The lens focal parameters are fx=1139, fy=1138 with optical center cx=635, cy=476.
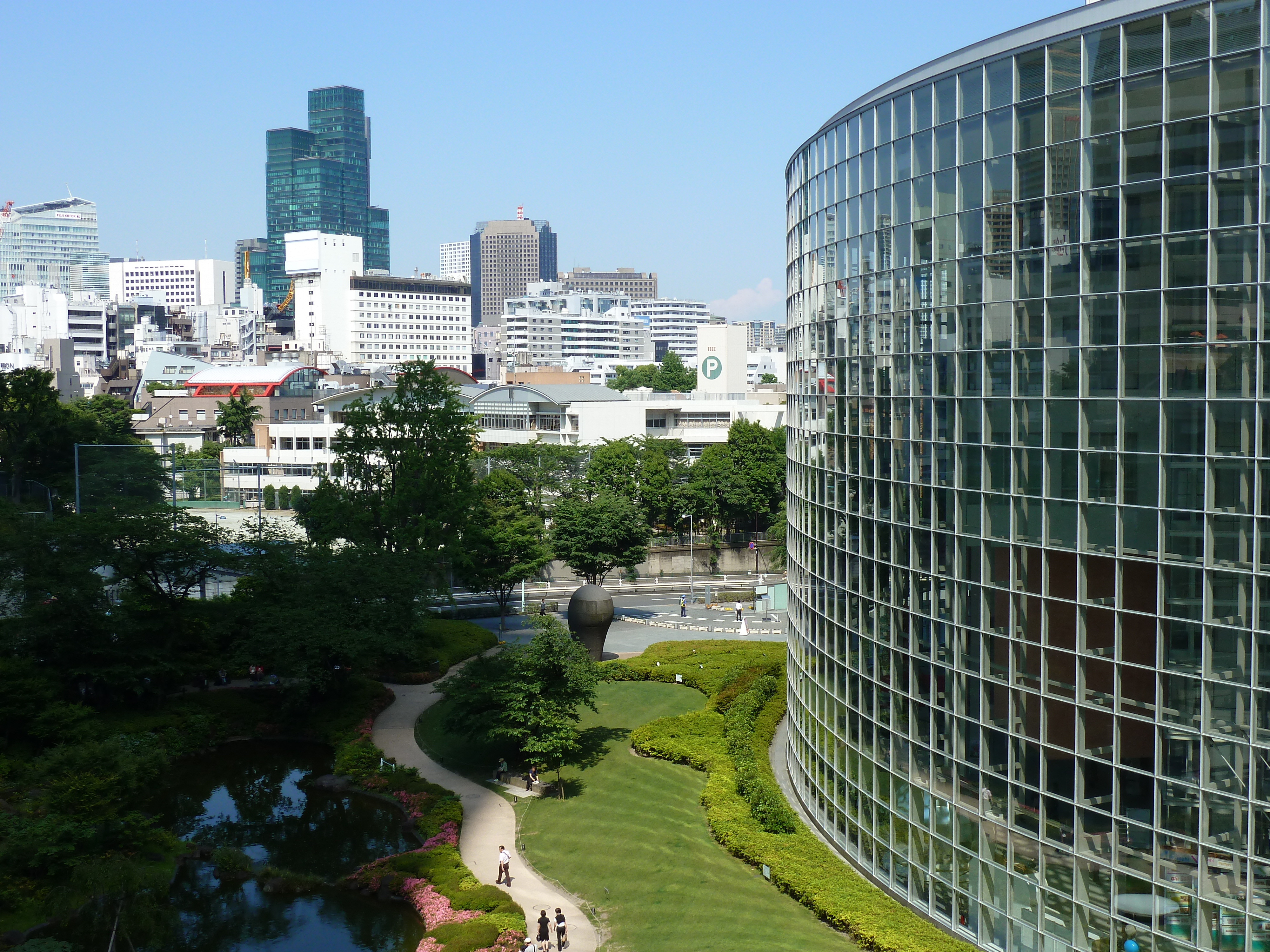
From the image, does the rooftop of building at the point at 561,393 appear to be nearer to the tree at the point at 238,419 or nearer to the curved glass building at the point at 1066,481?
the tree at the point at 238,419

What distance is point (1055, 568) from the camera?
24781mm

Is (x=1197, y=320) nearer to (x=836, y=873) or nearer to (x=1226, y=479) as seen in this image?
(x=1226, y=479)

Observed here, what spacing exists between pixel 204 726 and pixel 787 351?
29.9 m

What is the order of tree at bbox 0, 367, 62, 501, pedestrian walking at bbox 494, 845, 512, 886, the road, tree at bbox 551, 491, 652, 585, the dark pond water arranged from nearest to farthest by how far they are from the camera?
the dark pond water < pedestrian walking at bbox 494, 845, 512, 886 < the road < tree at bbox 551, 491, 652, 585 < tree at bbox 0, 367, 62, 501

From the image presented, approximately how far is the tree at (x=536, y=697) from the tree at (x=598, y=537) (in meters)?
24.9

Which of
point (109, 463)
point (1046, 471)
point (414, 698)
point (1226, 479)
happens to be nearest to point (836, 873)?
point (1046, 471)

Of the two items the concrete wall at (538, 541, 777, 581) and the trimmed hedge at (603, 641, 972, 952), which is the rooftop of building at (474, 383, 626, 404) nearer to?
the concrete wall at (538, 541, 777, 581)

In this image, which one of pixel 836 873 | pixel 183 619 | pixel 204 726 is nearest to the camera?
pixel 836 873

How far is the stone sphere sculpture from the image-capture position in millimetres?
58406

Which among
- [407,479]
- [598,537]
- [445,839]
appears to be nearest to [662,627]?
[598,537]

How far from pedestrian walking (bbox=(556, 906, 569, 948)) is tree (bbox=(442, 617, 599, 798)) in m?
11.7

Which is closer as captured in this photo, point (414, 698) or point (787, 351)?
point (787, 351)

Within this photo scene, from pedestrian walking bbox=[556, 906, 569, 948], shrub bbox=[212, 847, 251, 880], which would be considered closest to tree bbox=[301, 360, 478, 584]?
shrub bbox=[212, 847, 251, 880]

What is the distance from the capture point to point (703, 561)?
317 feet
